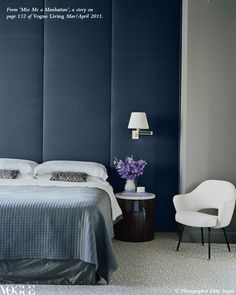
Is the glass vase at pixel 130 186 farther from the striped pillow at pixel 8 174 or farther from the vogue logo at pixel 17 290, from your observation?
the vogue logo at pixel 17 290

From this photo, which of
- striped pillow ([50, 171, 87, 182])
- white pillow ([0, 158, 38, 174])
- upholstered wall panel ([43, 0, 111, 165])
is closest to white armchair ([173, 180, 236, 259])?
striped pillow ([50, 171, 87, 182])

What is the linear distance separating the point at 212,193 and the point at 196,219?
51cm

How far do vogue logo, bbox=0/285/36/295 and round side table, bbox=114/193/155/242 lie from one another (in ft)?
4.99

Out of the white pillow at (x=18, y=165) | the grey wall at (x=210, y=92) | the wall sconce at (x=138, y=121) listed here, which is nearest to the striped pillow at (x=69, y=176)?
the white pillow at (x=18, y=165)

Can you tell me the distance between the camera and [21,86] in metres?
4.75

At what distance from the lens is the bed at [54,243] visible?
2816mm

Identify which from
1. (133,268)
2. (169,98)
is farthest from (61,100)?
(133,268)

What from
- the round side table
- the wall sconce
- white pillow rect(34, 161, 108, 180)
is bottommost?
the round side table

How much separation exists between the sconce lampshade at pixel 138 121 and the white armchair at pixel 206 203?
0.93 metres

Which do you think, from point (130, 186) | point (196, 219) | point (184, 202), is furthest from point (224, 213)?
point (130, 186)

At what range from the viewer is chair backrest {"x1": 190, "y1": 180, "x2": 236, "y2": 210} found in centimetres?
395

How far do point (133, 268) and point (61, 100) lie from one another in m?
2.39

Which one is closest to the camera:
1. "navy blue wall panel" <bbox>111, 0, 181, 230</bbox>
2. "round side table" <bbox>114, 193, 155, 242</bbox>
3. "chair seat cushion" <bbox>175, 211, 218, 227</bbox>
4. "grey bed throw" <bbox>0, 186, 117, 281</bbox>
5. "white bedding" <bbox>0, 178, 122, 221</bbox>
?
"grey bed throw" <bbox>0, 186, 117, 281</bbox>

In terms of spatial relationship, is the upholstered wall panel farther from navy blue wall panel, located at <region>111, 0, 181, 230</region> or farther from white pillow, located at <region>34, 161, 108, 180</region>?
white pillow, located at <region>34, 161, 108, 180</region>
